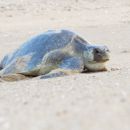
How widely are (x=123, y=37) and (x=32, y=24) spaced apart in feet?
14.8

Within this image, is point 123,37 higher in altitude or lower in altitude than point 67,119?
lower

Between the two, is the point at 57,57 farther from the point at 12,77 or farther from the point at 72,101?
the point at 72,101

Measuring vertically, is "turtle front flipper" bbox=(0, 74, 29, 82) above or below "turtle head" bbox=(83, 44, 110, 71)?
below

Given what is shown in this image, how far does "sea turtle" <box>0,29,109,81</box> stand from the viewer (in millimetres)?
7043

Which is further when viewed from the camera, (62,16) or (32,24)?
(62,16)

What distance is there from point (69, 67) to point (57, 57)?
271mm

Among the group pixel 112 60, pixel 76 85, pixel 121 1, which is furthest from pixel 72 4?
pixel 76 85

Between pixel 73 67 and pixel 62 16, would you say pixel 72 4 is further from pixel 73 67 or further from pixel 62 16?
pixel 73 67

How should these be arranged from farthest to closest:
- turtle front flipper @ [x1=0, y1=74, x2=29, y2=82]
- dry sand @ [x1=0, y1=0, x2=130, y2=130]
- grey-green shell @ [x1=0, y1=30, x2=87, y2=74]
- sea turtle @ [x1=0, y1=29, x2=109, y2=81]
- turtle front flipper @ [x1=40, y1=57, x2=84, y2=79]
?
grey-green shell @ [x1=0, y1=30, x2=87, y2=74] → sea turtle @ [x1=0, y1=29, x2=109, y2=81] → turtle front flipper @ [x1=0, y1=74, x2=29, y2=82] → turtle front flipper @ [x1=40, y1=57, x2=84, y2=79] → dry sand @ [x1=0, y1=0, x2=130, y2=130]

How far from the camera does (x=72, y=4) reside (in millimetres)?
19859

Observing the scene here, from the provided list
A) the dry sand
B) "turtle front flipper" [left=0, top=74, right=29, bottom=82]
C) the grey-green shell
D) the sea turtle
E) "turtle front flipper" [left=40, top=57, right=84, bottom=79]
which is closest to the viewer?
the dry sand

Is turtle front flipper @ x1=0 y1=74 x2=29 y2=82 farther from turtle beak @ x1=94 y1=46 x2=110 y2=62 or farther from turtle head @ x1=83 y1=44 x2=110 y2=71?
turtle beak @ x1=94 y1=46 x2=110 y2=62

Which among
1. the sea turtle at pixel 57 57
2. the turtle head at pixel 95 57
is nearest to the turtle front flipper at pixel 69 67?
the sea turtle at pixel 57 57

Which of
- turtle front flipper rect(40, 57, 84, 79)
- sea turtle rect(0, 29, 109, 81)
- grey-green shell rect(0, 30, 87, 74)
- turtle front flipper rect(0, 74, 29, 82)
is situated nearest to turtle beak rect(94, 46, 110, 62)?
sea turtle rect(0, 29, 109, 81)
